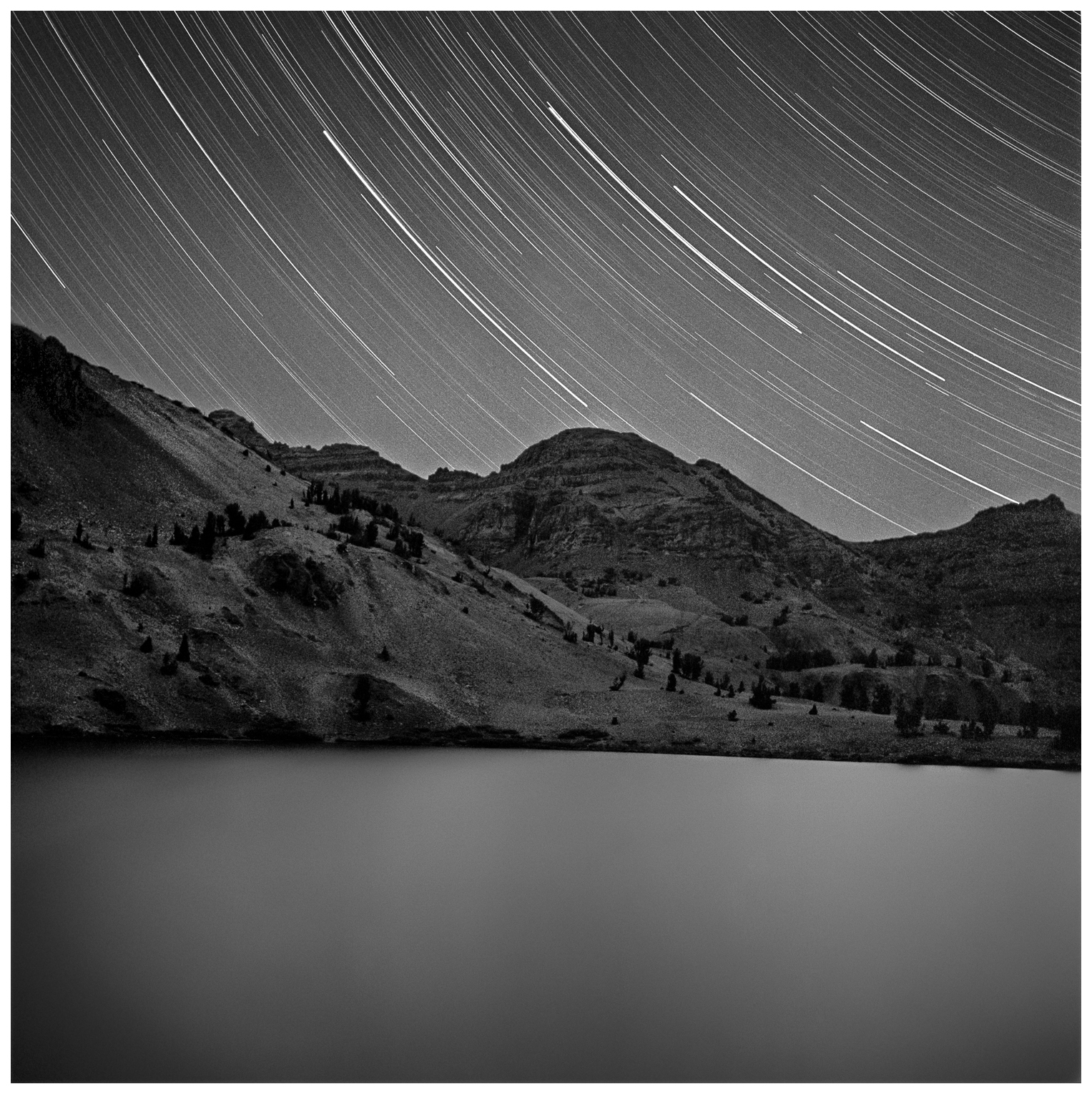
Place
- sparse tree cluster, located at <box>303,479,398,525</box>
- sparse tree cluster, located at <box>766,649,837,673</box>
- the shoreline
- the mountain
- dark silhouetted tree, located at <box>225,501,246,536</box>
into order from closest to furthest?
the shoreline
dark silhouetted tree, located at <box>225,501,246,536</box>
sparse tree cluster, located at <box>303,479,398,525</box>
the mountain
sparse tree cluster, located at <box>766,649,837,673</box>

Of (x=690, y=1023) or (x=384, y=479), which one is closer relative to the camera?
(x=690, y=1023)

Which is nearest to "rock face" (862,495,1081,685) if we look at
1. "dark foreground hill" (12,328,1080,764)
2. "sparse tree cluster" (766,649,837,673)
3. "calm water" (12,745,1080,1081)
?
"dark foreground hill" (12,328,1080,764)

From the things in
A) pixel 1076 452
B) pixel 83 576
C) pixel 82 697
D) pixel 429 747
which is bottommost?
pixel 429 747

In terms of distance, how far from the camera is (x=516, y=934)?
11375 millimetres

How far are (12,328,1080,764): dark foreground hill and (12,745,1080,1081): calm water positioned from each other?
16.3 ft

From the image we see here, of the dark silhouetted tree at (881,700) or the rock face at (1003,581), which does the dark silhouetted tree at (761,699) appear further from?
the rock face at (1003,581)

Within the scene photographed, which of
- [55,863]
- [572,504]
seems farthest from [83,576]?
[572,504]

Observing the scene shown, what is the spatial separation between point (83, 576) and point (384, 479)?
30090mm

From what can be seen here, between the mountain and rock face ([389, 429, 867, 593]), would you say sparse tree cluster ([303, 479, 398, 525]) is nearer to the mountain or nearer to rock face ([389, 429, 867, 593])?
the mountain

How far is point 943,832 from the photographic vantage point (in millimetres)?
18453

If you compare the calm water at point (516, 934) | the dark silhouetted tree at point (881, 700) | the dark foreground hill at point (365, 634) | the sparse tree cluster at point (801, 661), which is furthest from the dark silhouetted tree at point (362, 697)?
the sparse tree cluster at point (801, 661)

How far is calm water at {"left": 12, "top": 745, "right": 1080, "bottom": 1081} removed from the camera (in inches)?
341

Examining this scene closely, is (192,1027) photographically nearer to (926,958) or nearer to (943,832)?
(926,958)

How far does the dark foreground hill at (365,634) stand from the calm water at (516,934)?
16.3 feet
